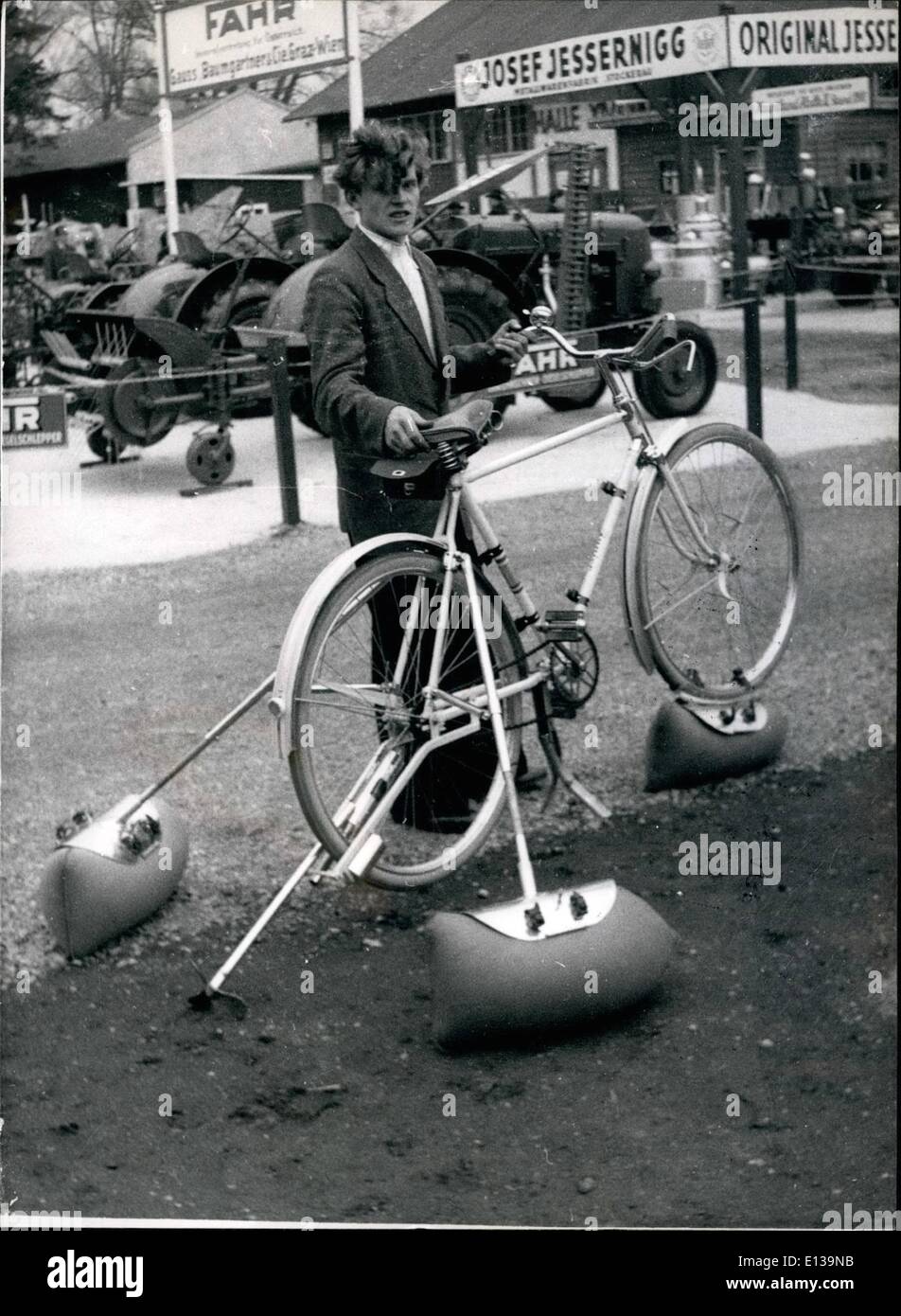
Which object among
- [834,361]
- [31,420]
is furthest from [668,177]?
[31,420]

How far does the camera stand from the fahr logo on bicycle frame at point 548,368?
4352 millimetres

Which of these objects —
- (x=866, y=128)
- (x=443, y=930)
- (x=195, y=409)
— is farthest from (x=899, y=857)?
(x=195, y=409)

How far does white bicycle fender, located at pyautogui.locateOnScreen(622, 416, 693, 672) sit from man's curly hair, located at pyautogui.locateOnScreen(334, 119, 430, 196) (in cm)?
94

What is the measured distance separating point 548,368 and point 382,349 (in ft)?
1.95

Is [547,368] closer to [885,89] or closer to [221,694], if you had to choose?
[885,89]

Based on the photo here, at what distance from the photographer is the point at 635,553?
4246 millimetres

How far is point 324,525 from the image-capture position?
18.2ft

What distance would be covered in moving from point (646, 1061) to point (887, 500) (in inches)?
49.4

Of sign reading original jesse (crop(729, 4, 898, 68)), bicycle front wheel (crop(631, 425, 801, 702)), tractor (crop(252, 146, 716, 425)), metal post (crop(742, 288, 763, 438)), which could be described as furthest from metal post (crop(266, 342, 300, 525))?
sign reading original jesse (crop(729, 4, 898, 68))

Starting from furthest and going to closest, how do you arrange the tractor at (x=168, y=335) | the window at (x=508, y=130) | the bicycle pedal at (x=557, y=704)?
the tractor at (x=168, y=335) < the bicycle pedal at (x=557, y=704) < the window at (x=508, y=130)

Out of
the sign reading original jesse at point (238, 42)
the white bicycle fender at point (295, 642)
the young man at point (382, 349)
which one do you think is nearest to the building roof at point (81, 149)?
the sign reading original jesse at point (238, 42)

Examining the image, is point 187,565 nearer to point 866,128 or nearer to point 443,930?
point 443,930

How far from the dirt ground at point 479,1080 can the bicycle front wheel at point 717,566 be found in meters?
0.61

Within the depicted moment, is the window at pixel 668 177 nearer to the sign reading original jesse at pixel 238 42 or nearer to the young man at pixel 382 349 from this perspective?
the young man at pixel 382 349
